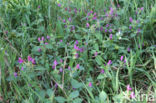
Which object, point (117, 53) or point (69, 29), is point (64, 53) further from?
point (117, 53)

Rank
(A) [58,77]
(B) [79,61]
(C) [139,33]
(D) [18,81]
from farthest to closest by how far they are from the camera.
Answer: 1. (C) [139,33]
2. (B) [79,61]
3. (D) [18,81]
4. (A) [58,77]

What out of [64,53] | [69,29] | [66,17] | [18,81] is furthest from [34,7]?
[18,81]

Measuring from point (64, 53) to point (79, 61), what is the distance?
0.57ft

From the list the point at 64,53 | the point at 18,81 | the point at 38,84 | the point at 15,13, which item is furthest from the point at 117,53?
the point at 15,13

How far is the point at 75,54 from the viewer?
1.81m

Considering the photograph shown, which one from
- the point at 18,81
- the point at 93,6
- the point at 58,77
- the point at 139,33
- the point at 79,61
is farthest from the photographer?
the point at 93,6

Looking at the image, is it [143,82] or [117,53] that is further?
[117,53]

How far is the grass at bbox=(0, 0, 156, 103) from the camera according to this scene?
1.59 meters

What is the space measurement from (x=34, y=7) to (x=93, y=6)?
77 cm

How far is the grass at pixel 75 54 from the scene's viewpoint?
5.20ft

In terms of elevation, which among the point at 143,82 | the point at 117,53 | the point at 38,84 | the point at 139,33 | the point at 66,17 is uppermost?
the point at 66,17

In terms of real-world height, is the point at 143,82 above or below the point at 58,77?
below

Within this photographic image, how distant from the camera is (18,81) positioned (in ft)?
5.68

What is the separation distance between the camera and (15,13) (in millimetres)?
2555
